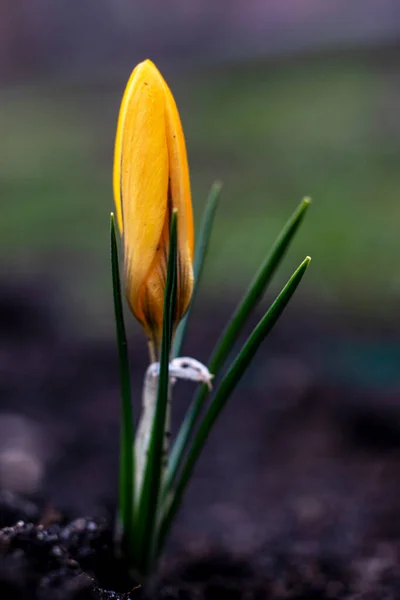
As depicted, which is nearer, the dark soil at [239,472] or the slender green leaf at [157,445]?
the slender green leaf at [157,445]

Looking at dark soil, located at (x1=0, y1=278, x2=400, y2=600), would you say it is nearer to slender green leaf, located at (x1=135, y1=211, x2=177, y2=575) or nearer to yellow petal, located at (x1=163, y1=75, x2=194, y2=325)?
slender green leaf, located at (x1=135, y1=211, x2=177, y2=575)

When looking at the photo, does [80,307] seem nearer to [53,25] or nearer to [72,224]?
[72,224]

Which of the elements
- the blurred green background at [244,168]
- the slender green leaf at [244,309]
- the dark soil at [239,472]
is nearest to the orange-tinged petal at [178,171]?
the slender green leaf at [244,309]

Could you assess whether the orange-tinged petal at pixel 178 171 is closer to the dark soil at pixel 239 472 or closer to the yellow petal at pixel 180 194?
the yellow petal at pixel 180 194

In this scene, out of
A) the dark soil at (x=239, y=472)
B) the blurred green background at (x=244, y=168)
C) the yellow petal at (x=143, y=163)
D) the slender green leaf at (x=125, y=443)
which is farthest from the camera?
the blurred green background at (x=244, y=168)

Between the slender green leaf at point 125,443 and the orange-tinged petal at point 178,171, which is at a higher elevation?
the orange-tinged petal at point 178,171

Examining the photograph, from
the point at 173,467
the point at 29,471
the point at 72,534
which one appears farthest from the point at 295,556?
the point at 29,471

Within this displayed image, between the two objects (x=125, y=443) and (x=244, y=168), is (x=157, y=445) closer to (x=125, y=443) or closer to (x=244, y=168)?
(x=125, y=443)
